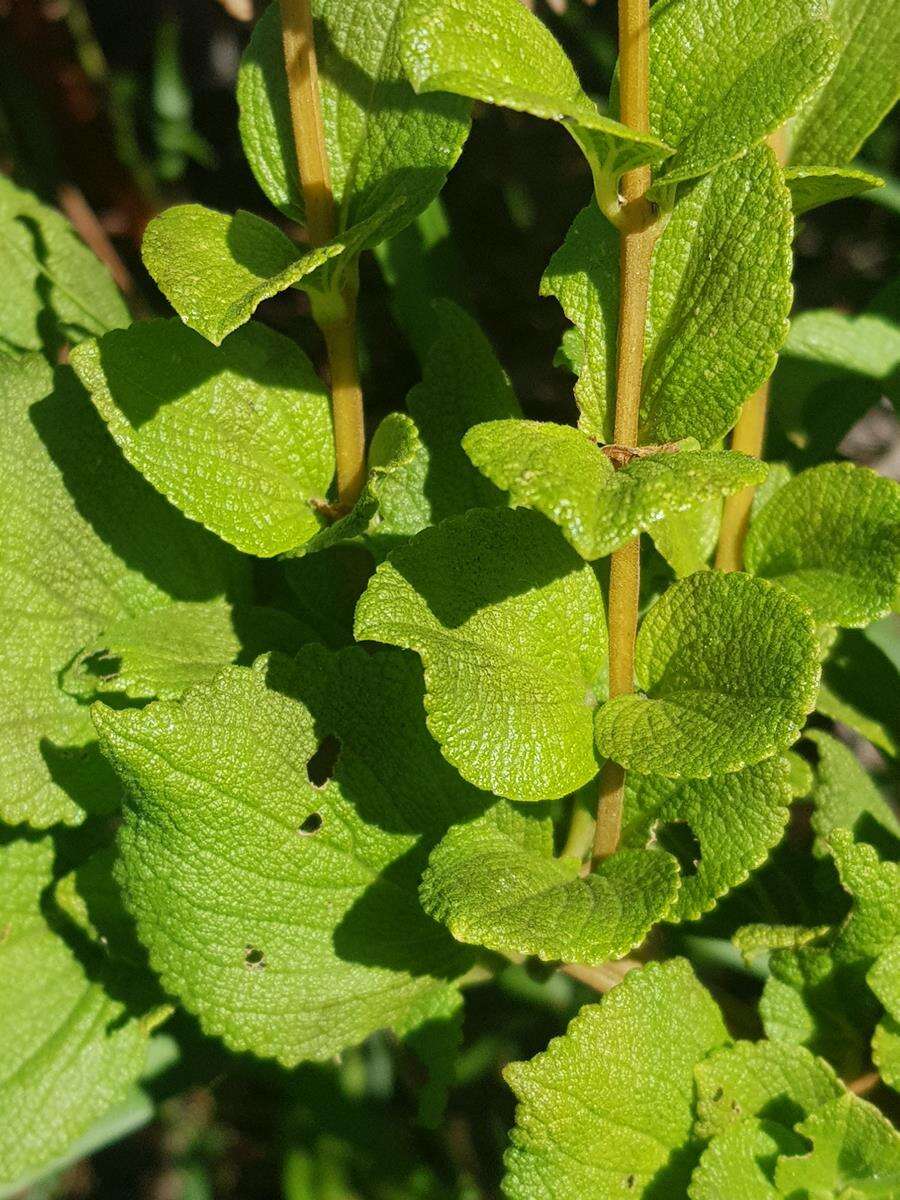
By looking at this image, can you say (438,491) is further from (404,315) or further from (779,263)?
(779,263)

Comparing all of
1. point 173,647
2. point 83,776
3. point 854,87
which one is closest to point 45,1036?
point 83,776

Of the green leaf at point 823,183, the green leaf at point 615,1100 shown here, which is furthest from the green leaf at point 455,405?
the green leaf at point 615,1100

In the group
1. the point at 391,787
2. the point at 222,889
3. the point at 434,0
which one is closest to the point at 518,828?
the point at 391,787

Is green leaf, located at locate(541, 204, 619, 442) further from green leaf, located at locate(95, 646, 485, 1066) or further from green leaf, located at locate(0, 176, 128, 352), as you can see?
green leaf, located at locate(0, 176, 128, 352)

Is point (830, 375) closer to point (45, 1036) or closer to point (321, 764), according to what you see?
point (321, 764)

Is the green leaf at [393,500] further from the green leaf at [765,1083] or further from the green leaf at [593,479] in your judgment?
the green leaf at [765,1083]

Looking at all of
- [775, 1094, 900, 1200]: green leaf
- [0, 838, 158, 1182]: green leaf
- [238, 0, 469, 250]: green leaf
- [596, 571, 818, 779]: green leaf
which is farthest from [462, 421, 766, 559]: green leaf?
[0, 838, 158, 1182]: green leaf
